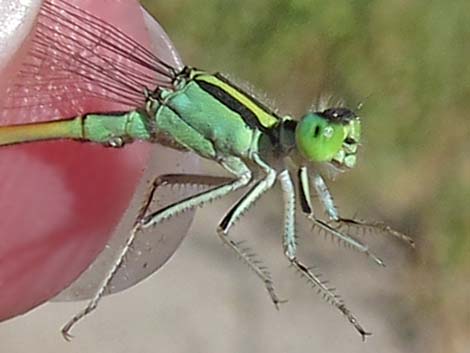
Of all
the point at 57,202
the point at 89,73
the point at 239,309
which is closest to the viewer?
the point at 57,202

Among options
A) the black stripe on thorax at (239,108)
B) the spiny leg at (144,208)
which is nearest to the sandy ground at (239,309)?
the spiny leg at (144,208)

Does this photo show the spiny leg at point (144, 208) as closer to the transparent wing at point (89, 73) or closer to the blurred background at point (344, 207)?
the transparent wing at point (89, 73)

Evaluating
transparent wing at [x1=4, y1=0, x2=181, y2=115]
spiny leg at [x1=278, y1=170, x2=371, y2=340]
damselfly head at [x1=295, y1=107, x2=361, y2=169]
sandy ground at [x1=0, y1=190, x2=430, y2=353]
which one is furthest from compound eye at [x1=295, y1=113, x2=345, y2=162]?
sandy ground at [x1=0, y1=190, x2=430, y2=353]

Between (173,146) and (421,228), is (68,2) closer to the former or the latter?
(173,146)

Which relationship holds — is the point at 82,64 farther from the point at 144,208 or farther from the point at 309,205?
the point at 309,205

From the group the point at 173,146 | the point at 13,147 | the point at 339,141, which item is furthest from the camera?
the point at 173,146

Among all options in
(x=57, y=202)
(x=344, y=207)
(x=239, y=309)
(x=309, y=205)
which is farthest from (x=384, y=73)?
(x=57, y=202)

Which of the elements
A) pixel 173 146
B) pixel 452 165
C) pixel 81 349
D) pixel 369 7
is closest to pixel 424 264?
pixel 452 165

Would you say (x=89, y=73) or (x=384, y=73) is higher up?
(x=384, y=73)
